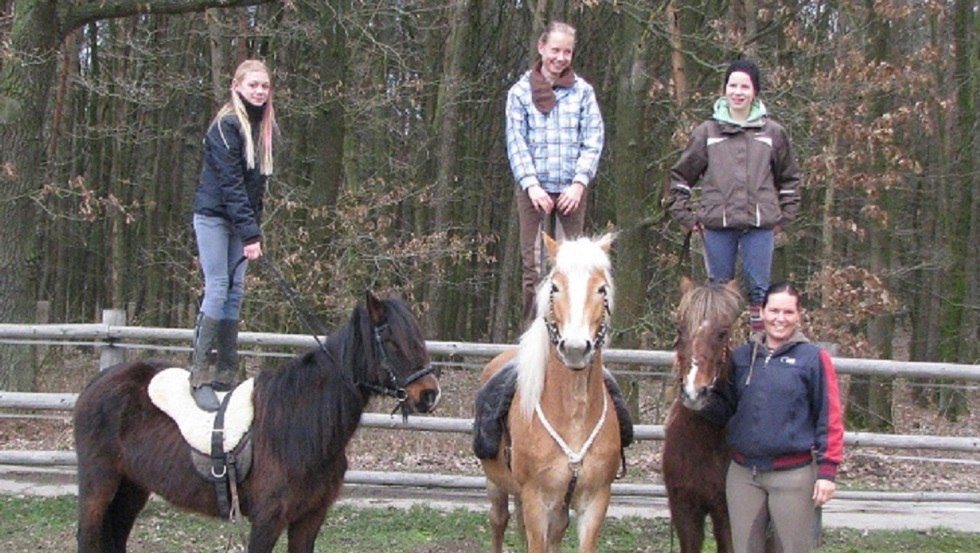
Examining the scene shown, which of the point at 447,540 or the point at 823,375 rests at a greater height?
the point at 823,375

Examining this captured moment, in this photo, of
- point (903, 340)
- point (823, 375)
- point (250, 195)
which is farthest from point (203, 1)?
point (903, 340)

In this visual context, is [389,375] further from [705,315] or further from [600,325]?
[705,315]

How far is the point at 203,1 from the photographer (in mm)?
10758

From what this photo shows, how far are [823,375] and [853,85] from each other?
7.95 meters

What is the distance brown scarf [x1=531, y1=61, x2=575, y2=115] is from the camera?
20.3ft

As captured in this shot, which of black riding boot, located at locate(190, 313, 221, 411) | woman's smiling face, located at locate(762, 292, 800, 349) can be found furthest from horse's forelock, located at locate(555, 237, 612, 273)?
black riding boot, located at locate(190, 313, 221, 411)

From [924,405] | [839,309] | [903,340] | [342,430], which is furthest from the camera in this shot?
[903,340]

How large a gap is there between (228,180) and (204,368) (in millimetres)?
→ 1005

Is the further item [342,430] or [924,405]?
[924,405]

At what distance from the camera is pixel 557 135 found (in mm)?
6242

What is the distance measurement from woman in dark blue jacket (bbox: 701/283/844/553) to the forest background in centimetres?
263

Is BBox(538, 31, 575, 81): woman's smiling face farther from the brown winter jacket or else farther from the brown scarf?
the brown winter jacket

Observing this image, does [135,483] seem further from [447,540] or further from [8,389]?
[8,389]

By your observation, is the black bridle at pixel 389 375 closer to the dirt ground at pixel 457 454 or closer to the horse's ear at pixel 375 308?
the horse's ear at pixel 375 308
